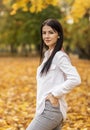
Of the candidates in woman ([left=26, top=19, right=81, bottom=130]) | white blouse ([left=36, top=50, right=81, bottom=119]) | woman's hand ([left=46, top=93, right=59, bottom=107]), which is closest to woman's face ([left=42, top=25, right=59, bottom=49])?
woman ([left=26, top=19, right=81, bottom=130])

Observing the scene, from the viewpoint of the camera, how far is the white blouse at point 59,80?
3906 millimetres

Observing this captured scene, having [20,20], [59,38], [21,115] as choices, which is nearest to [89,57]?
[20,20]

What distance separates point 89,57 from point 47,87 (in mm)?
28081

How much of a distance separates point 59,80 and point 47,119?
1.37 ft

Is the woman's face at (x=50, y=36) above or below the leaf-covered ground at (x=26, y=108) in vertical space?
above

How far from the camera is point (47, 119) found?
391cm

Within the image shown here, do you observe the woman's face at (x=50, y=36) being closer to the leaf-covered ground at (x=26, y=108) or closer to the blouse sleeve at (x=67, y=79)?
the blouse sleeve at (x=67, y=79)

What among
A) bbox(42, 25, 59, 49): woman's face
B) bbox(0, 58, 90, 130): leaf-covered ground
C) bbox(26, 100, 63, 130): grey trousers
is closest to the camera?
bbox(26, 100, 63, 130): grey trousers

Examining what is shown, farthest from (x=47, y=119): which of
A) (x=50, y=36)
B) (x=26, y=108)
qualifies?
(x=26, y=108)

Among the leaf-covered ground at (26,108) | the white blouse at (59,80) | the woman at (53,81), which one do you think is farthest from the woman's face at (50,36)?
the leaf-covered ground at (26,108)

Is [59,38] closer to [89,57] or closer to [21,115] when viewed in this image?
[21,115]

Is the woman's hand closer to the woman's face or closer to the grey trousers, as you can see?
the grey trousers

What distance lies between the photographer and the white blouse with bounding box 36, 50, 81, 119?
12.8ft

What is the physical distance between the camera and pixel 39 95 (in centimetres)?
406
